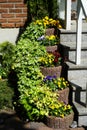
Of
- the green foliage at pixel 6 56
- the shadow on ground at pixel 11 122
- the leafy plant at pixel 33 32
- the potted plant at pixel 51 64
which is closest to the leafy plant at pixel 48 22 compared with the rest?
the leafy plant at pixel 33 32

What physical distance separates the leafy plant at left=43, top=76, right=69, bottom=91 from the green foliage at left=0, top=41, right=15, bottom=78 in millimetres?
1154

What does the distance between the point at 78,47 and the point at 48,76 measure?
62cm

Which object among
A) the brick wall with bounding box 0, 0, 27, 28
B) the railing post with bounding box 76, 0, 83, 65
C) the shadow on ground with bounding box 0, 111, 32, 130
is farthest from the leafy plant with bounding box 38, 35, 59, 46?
the shadow on ground with bounding box 0, 111, 32, 130

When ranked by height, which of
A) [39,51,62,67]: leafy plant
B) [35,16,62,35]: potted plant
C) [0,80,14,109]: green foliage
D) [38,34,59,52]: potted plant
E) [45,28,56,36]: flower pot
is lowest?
[0,80,14,109]: green foliage

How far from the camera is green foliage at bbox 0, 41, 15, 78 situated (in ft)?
20.7

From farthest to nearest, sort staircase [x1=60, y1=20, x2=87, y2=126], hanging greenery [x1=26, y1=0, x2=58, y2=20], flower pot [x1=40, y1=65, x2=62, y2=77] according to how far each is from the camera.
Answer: hanging greenery [x1=26, y1=0, x2=58, y2=20], flower pot [x1=40, y1=65, x2=62, y2=77], staircase [x1=60, y1=20, x2=87, y2=126]

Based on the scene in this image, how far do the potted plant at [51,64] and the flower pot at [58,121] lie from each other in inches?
35.9

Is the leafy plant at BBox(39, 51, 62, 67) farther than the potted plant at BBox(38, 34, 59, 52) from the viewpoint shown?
No

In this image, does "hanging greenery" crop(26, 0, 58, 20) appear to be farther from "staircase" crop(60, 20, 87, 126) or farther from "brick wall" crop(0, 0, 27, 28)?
"staircase" crop(60, 20, 87, 126)

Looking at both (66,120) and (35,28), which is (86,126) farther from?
(35,28)

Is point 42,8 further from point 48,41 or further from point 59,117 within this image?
point 59,117

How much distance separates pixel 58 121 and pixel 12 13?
2667 millimetres

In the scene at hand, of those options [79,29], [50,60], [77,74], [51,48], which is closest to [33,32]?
[51,48]

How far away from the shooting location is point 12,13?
6.69 metres
